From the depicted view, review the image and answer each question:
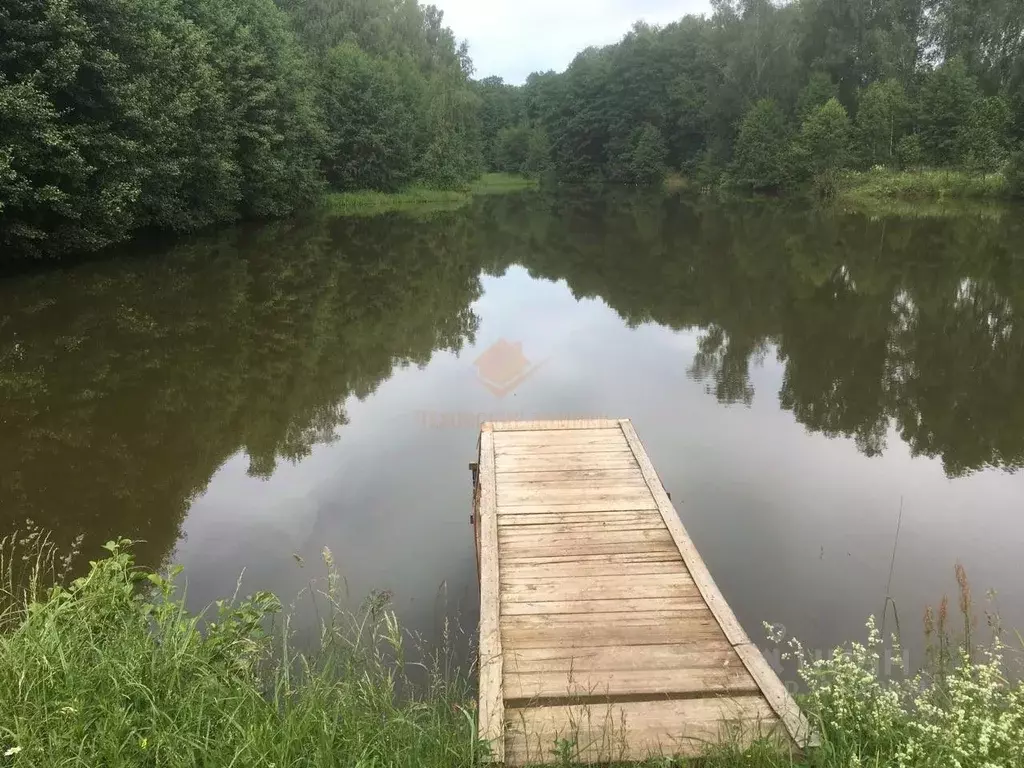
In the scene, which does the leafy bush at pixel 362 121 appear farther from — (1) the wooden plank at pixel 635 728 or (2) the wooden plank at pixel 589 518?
(1) the wooden plank at pixel 635 728

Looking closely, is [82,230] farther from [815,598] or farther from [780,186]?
[780,186]

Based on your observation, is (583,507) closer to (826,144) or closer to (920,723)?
(920,723)

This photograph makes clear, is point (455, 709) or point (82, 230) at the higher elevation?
point (82, 230)

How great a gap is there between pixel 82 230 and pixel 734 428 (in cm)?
1565

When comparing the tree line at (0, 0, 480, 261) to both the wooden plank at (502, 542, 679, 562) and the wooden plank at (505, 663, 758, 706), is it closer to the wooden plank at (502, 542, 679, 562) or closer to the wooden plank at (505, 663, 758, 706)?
the wooden plank at (502, 542, 679, 562)

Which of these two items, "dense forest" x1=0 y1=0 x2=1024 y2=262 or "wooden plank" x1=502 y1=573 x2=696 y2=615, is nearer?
"wooden plank" x1=502 y1=573 x2=696 y2=615

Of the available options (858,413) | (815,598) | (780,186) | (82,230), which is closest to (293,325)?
(82,230)

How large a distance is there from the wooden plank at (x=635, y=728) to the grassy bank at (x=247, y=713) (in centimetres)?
7

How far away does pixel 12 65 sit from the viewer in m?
15.1

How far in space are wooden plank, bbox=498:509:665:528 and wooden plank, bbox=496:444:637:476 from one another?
29.3 inches

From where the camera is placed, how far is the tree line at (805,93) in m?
38.1

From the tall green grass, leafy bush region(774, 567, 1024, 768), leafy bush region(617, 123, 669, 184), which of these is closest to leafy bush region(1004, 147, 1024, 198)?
leafy bush region(617, 123, 669, 184)

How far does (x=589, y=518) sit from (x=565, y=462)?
0.97 m

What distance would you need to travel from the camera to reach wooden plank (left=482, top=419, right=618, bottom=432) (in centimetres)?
662
